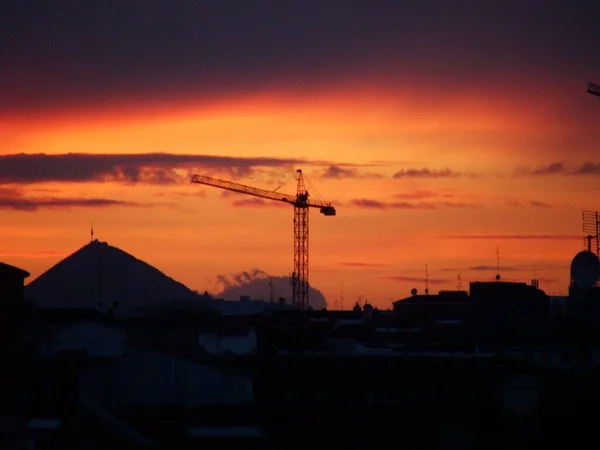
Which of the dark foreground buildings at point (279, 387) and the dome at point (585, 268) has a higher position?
the dome at point (585, 268)

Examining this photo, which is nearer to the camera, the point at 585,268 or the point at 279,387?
the point at 279,387

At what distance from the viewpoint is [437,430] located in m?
29.4

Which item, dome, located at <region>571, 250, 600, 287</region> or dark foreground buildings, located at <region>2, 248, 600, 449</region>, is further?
dome, located at <region>571, 250, 600, 287</region>

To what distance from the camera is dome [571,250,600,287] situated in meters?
→ 44.5

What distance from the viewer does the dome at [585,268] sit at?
4450 centimetres

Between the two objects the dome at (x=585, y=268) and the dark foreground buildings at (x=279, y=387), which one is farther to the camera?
the dome at (x=585, y=268)

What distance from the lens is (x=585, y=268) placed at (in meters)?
44.5

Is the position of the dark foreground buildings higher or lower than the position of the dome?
lower

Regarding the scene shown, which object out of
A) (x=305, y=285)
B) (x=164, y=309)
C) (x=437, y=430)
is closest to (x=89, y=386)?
(x=437, y=430)

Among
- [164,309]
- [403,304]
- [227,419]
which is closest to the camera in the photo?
[227,419]

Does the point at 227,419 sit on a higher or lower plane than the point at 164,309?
lower

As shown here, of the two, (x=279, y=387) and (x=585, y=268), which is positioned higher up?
(x=585, y=268)

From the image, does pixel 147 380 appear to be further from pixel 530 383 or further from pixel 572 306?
pixel 572 306

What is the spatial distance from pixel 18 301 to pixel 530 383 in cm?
1790
